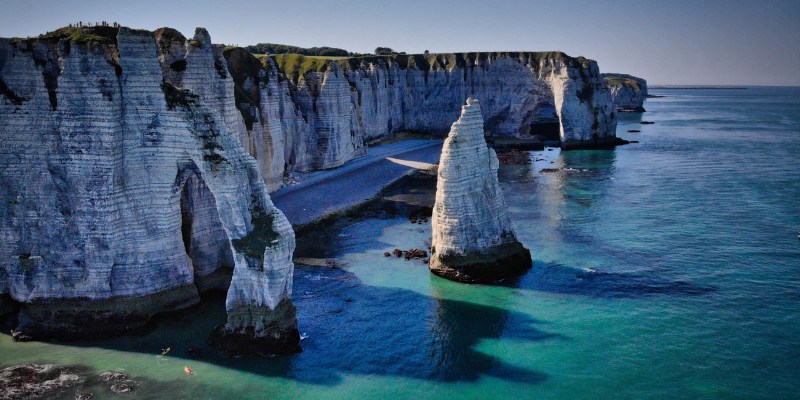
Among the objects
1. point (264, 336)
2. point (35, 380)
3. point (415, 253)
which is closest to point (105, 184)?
point (35, 380)

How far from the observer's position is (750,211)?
145 feet

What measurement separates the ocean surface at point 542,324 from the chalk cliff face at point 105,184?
1.95 m

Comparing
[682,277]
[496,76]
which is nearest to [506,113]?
[496,76]

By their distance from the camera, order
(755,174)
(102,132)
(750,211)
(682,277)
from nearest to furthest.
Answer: (102,132), (682,277), (750,211), (755,174)

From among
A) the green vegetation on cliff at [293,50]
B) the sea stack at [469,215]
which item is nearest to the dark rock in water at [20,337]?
the sea stack at [469,215]

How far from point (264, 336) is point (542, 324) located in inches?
497

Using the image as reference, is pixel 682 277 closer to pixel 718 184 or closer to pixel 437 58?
pixel 718 184

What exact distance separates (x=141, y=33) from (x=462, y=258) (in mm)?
19685

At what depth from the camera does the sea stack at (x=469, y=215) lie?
3138 centimetres

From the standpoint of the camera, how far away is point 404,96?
87812 millimetres

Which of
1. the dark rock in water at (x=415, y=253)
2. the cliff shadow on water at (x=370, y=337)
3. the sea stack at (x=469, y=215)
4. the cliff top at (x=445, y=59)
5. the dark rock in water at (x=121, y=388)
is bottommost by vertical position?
the dark rock in water at (x=121, y=388)

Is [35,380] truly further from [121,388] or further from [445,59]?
[445,59]

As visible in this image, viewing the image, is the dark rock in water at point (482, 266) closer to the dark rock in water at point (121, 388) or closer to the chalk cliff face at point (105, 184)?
the chalk cliff face at point (105, 184)

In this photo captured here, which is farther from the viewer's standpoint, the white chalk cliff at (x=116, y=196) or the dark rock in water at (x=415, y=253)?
the dark rock in water at (x=415, y=253)
